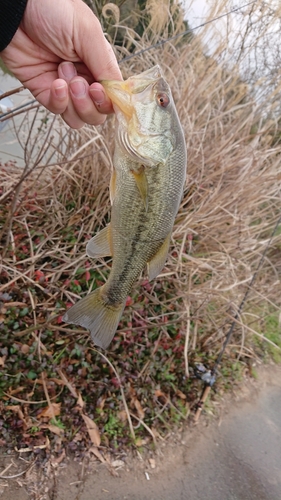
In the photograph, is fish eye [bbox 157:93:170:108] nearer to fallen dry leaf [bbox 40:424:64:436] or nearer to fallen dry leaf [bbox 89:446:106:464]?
fallen dry leaf [bbox 40:424:64:436]

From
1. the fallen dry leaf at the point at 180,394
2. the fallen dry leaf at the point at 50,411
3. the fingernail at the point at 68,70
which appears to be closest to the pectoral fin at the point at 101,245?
the fingernail at the point at 68,70

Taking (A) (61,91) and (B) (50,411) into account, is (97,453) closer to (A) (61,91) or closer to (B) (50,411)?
(B) (50,411)

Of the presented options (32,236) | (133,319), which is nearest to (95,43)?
(32,236)

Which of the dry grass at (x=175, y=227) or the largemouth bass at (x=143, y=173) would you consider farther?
the dry grass at (x=175, y=227)

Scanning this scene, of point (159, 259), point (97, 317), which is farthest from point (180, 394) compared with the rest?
point (159, 259)

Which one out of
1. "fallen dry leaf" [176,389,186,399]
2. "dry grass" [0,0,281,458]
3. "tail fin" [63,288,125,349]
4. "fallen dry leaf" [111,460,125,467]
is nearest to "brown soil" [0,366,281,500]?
"fallen dry leaf" [111,460,125,467]

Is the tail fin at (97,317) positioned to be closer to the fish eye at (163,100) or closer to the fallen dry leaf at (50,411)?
the fish eye at (163,100)

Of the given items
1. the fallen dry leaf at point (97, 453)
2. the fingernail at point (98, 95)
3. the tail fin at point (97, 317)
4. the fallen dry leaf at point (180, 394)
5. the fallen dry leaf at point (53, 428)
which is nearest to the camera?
the fingernail at point (98, 95)
